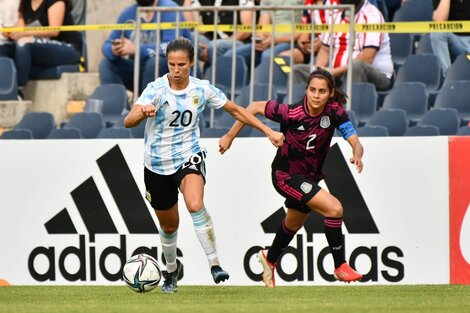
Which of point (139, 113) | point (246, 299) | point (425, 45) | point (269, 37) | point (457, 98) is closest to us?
point (246, 299)

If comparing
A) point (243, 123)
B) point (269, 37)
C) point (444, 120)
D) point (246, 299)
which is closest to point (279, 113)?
point (243, 123)

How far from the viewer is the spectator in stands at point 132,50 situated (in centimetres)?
1563

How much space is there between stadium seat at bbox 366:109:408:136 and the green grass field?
8.47ft

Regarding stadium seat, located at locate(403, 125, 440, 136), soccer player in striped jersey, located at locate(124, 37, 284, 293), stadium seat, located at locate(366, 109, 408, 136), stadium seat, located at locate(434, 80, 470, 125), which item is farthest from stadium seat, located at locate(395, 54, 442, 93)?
soccer player in striped jersey, located at locate(124, 37, 284, 293)

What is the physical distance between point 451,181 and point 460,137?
17.9 inches

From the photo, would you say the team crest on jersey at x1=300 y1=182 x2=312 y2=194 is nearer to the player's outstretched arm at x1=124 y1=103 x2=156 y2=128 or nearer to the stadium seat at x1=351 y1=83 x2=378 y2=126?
the player's outstretched arm at x1=124 y1=103 x2=156 y2=128

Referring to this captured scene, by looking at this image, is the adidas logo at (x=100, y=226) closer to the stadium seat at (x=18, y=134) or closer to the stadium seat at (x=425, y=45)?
the stadium seat at (x=18, y=134)

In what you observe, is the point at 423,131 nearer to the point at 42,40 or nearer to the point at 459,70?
the point at 459,70

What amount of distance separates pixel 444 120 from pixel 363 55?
162cm

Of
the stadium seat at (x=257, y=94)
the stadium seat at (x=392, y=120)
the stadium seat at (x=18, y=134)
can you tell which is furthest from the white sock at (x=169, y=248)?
the stadium seat at (x=18, y=134)

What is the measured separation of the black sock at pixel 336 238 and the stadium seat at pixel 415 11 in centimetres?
529

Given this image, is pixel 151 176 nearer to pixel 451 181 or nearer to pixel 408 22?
pixel 451 181

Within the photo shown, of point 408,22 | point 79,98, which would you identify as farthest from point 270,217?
point 79,98

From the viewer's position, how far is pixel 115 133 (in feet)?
49.1
